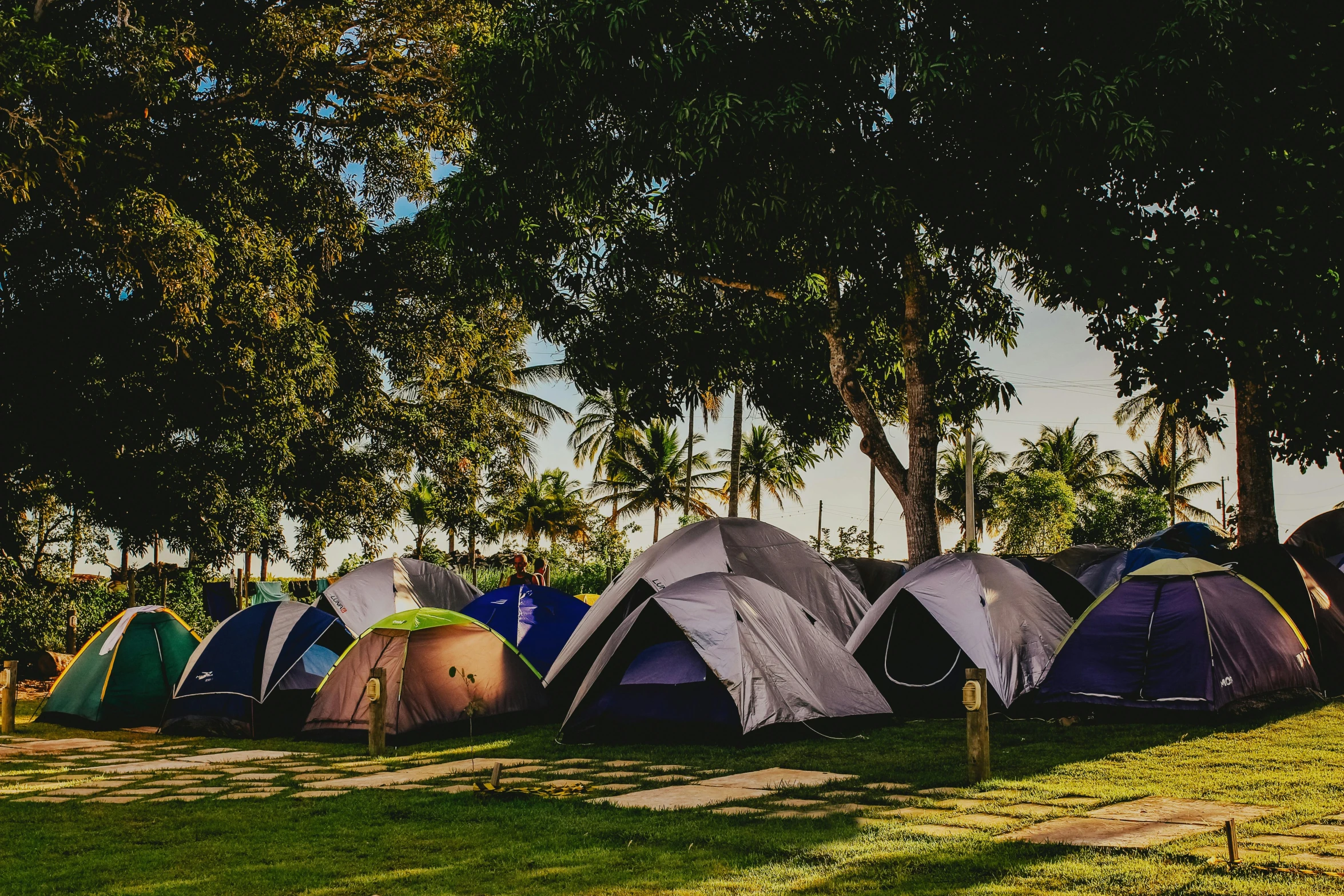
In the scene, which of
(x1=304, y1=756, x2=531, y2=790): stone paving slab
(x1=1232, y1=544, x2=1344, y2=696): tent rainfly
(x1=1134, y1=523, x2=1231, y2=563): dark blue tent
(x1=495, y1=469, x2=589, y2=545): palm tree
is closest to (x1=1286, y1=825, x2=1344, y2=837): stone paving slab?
(x1=304, y1=756, x2=531, y2=790): stone paving slab

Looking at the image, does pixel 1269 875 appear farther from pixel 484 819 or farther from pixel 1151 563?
pixel 1151 563

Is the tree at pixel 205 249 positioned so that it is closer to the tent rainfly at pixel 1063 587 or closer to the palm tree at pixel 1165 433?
the tent rainfly at pixel 1063 587

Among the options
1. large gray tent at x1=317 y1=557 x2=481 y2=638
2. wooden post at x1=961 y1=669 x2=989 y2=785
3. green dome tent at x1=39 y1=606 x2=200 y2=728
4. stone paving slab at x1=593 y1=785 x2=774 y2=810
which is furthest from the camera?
large gray tent at x1=317 y1=557 x2=481 y2=638

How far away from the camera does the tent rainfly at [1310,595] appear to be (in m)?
10.8

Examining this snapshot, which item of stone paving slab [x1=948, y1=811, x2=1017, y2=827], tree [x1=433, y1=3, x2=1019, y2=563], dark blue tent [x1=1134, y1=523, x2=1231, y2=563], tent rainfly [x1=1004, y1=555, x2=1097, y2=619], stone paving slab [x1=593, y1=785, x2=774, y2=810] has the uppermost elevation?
tree [x1=433, y1=3, x2=1019, y2=563]

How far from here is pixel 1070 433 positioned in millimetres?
50812

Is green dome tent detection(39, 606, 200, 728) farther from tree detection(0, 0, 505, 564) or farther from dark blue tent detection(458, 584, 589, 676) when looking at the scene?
tree detection(0, 0, 505, 564)

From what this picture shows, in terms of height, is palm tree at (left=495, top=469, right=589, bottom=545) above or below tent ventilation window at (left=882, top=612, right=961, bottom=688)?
above

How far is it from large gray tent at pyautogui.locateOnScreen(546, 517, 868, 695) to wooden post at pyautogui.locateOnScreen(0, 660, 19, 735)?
5815 mm

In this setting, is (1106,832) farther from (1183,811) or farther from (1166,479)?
(1166,479)

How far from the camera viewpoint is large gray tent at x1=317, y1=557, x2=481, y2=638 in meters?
13.8

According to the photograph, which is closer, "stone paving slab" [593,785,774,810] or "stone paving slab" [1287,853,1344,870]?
"stone paving slab" [1287,853,1344,870]

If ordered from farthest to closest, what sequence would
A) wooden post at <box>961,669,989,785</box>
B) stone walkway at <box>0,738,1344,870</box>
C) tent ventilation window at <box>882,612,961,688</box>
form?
tent ventilation window at <box>882,612,961,688</box> → wooden post at <box>961,669,989,785</box> → stone walkway at <box>0,738,1344,870</box>

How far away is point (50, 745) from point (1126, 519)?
35.3 metres
